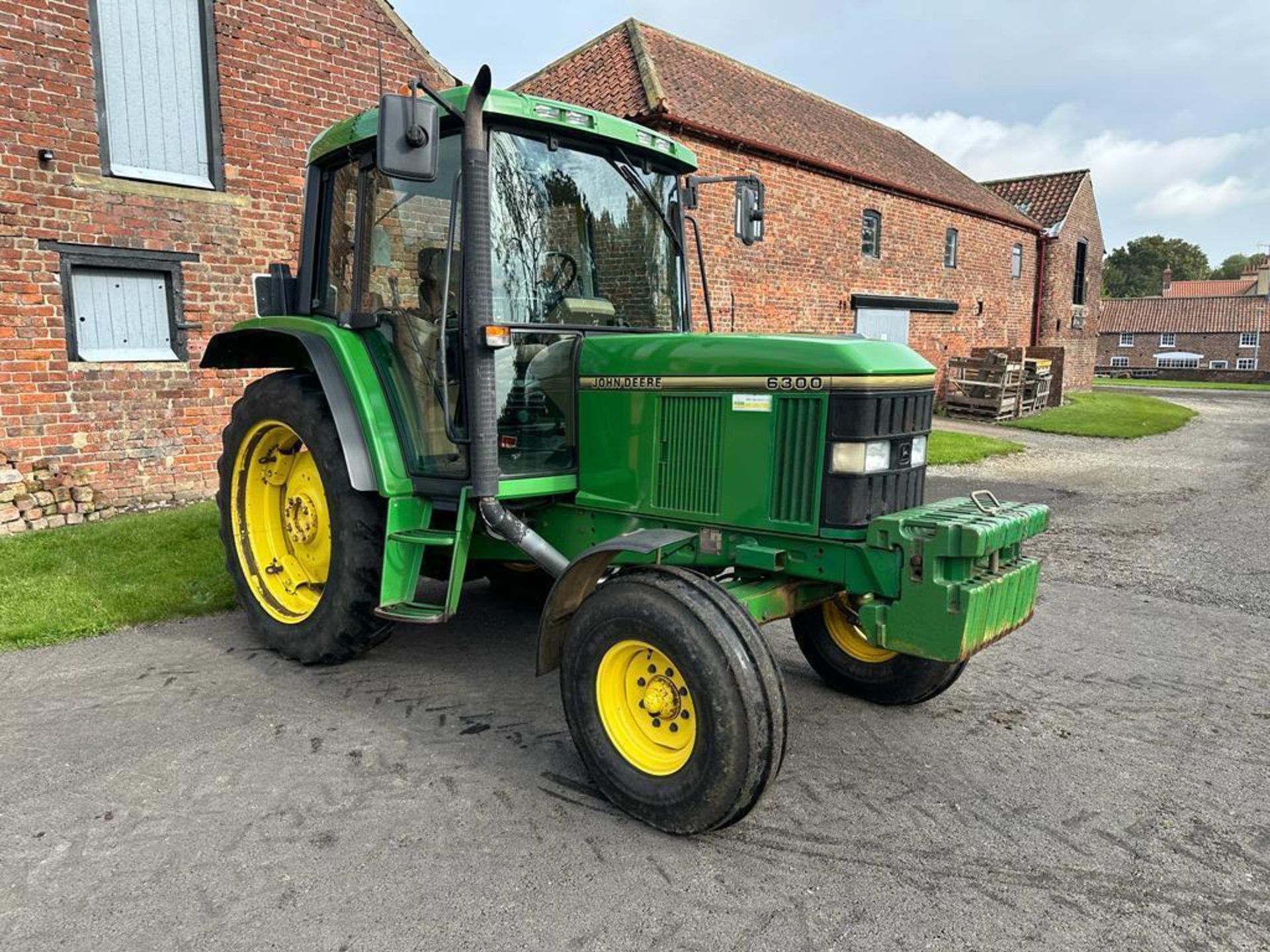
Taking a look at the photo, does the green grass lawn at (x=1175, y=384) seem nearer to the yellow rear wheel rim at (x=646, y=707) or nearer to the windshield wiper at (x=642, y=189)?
the windshield wiper at (x=642, y=189)

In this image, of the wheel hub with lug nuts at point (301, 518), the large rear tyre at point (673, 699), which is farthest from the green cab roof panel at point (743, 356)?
the wheel hub with lug nuts at point (301, 518)

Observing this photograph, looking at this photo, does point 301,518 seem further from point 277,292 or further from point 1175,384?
point 1175,384

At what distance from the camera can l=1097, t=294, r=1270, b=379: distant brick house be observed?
54250 mm

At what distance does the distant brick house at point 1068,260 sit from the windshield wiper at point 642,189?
22.8 m

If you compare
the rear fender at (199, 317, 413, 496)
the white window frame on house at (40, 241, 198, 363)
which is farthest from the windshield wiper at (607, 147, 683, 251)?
the white window frame on house at (40, 241, 198, 363)

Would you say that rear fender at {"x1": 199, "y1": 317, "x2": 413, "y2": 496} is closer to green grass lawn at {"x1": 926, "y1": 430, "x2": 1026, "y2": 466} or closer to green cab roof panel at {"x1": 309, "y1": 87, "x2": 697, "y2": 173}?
green cab roof panel at {"x1": 309, "y1": 87, "x2": 697, "y2": 173}

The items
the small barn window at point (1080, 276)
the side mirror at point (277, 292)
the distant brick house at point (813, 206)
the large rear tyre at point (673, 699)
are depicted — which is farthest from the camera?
the small barn window at point (1080, 276)

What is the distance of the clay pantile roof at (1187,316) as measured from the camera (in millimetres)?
54594

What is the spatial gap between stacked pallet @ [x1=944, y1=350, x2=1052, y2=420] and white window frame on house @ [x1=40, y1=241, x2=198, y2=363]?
15.3 metres

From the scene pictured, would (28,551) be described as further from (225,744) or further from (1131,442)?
(1131,442)

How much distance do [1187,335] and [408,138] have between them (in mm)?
65056

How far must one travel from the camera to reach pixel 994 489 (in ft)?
31.7

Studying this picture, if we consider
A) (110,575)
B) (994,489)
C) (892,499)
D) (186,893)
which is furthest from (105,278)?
(994,489)

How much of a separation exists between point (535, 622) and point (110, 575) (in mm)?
2797
